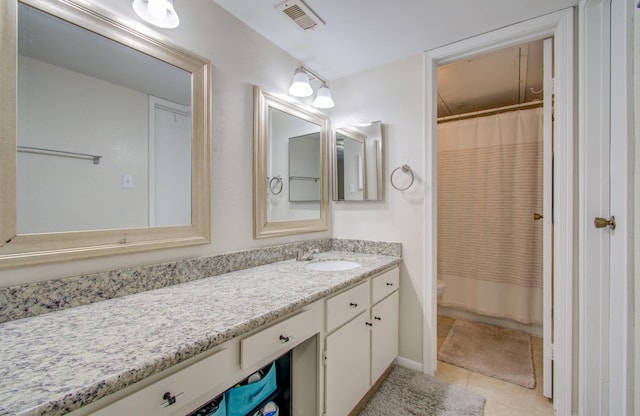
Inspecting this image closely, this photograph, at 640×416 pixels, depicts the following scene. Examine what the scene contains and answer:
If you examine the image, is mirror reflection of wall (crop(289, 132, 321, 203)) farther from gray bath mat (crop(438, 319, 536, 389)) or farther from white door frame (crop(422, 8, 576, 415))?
gray bath mat (crop(438, 319, 536, 389))

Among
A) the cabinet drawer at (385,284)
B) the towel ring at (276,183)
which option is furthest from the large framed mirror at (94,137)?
the cabinet drawer at (385,284)

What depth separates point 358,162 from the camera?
7.01 ft

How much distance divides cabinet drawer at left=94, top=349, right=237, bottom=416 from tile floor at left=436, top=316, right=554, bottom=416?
158cm

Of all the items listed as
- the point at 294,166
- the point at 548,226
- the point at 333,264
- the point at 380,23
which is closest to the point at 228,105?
the point at 294,166

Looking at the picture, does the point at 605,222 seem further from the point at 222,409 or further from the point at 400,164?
the point at 222,409

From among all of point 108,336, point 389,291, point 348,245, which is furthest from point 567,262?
point 108,336

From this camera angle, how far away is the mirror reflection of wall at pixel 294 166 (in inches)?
69.1

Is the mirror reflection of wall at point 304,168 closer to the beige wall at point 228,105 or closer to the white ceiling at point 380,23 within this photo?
the beige wall at point 228,105

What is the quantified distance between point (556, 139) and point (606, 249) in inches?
24.5

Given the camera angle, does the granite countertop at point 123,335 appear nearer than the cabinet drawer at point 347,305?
Yes

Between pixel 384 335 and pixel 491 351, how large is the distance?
3.74 feet

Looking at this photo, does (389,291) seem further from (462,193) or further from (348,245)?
(462,193)

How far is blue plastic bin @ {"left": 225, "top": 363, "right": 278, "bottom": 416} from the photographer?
40.0 inches

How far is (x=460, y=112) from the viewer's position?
10.4ft
